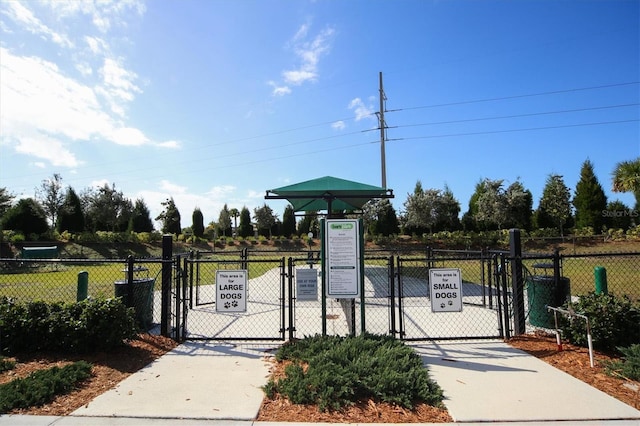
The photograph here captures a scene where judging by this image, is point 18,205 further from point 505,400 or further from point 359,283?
point 505,400

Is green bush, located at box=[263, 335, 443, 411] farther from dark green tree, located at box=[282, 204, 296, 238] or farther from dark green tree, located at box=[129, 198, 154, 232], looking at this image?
dark green tree, located at box=[129, 198, 154, 232]

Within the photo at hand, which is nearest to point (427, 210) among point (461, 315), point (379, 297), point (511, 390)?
point (379, 297)

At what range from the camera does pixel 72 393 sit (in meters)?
3.54

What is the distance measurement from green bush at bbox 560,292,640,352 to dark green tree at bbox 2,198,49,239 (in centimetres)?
3096

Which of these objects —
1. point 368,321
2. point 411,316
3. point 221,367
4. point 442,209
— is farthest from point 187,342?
point 442,209

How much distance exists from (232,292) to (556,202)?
28.3 metres

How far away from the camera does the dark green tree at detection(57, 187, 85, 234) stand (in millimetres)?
28781

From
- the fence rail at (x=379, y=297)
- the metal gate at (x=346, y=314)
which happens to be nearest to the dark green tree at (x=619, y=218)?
the fence rail at (x=379, y=297)

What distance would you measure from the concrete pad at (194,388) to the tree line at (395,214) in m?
24.5

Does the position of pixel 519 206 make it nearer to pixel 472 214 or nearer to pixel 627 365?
pixel 472 214

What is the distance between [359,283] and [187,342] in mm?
2717

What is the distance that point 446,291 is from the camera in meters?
5.26

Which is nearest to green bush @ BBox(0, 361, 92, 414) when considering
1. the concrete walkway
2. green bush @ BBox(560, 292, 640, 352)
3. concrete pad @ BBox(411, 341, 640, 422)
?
the concrete walkway

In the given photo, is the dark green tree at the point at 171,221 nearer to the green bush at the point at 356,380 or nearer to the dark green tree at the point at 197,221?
the dark green tree at the point at 197,221
